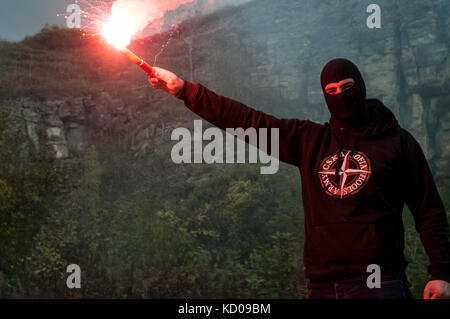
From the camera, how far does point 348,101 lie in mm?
2568

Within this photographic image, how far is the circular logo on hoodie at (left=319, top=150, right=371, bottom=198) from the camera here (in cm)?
226

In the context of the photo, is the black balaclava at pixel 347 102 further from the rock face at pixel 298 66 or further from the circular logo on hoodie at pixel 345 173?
the rock face at pixel 298 66

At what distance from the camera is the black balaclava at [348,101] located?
257cm

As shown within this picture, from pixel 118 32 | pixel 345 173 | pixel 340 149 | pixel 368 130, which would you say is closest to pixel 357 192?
pixel 345 173

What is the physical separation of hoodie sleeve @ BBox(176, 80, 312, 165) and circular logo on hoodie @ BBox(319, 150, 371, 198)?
0.94ft

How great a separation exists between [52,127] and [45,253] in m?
4.42

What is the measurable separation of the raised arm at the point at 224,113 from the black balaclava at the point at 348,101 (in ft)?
0.89

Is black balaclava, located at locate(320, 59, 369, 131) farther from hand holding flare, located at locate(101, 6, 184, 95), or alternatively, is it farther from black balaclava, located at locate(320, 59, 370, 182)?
hand holding flare, located at locate(101, 6, 184, 95)

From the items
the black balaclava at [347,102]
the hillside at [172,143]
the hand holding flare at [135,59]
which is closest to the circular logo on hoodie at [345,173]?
the black balaclava at [347,102]

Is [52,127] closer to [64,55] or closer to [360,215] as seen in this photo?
[64,55]

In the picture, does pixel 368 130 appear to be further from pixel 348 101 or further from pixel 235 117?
pixel 235 117

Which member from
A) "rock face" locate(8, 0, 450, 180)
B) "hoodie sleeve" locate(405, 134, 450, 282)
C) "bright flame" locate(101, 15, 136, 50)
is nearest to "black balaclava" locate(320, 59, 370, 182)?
"hoodie sleeve" locate(405, 134, 450, 282)

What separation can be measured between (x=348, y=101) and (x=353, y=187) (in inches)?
26.7
